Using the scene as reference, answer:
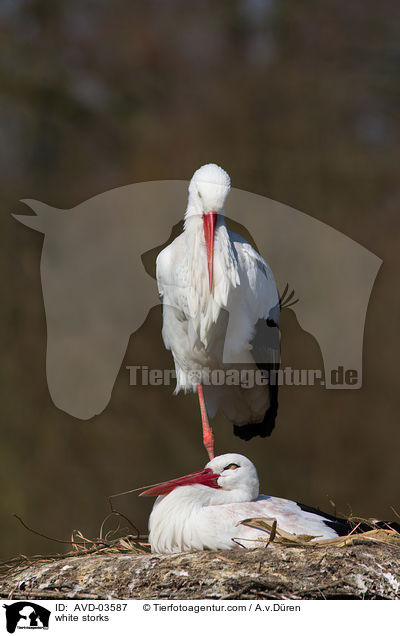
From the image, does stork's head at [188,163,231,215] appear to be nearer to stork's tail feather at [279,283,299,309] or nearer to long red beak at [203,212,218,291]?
long red beak at [203,212,218,291]

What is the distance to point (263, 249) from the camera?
4.18 m

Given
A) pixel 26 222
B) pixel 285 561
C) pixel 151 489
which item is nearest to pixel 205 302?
pixel 151 489

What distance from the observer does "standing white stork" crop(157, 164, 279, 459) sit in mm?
2676

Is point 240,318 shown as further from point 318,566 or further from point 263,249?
point 263,249

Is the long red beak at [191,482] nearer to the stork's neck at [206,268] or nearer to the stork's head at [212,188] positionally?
the stork's neck at [206,268]

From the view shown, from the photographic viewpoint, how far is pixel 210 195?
8.62ft

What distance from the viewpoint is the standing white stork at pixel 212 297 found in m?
2.68

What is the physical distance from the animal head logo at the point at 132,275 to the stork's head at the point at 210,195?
49.8 inches

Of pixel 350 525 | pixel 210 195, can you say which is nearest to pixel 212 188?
pixel 210 195
